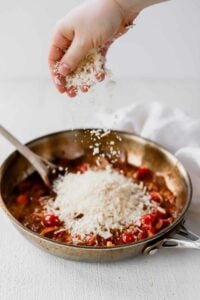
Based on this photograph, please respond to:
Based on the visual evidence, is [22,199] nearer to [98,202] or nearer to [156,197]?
[98,202]

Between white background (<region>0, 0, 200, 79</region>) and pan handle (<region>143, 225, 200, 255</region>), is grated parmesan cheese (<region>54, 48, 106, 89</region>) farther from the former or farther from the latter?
white background (<region>0, 0, 200, 79</region>)

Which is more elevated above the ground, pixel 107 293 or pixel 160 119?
pixel 107 293

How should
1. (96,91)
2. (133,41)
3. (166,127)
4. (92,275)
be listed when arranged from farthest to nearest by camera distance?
(133,41) < (96,91) < (166,127) < (92,275)

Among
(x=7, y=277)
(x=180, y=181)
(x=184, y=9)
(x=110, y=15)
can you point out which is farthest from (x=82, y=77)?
(x=184, y=9)

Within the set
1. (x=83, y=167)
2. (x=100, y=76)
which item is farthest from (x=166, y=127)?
(x=100, y=76)

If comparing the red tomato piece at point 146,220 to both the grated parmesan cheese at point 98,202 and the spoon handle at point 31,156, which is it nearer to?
the grated parmesan cheese at point 98,202

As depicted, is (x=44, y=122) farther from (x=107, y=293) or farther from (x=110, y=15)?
(x=107, y=293)

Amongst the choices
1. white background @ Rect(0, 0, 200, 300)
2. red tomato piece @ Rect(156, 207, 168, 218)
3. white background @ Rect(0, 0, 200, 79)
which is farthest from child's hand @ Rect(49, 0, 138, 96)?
white background @ Rect(0, 0, 200, 79)
